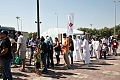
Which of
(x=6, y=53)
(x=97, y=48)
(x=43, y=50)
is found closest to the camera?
(x=6, y=53)

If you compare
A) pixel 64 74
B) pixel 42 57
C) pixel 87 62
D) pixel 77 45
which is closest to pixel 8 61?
pixel 42 57

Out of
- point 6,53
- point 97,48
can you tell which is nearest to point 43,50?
point 6,53

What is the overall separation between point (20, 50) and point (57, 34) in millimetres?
15668

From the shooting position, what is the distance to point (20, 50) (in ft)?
28.8

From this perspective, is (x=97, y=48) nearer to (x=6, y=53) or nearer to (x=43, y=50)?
(x=43, y=50)

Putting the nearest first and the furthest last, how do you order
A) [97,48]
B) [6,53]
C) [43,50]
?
[6,53]
[43,50]
[97,48]

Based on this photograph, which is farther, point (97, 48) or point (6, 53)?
point (97, 48)

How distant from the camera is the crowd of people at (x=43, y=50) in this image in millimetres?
6176

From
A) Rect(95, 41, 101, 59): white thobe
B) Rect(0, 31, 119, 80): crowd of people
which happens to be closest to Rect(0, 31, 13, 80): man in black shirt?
Rect(0, 31, 119, 80): crowd of people

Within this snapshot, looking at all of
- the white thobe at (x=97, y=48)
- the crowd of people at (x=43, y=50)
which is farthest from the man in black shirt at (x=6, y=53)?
the white thobe at (x=97, y=48)

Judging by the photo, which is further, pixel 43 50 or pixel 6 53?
pixel 43 50

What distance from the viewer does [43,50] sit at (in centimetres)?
831

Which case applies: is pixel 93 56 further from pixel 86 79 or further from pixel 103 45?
pixel 86 79

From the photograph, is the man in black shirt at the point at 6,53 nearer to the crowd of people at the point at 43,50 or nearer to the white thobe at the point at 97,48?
the crowd of people at the point at 43,50
